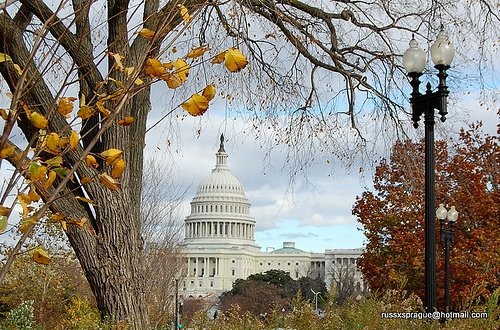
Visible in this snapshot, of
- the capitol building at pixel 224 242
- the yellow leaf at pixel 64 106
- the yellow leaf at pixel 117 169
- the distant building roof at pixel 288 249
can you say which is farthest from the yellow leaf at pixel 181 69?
the distant building roof at pixel 288 249

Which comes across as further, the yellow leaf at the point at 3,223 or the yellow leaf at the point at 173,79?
the yellow leaf at the point at 173,79

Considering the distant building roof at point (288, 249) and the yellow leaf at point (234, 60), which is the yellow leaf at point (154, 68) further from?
the distant building roof at point (288, 249)

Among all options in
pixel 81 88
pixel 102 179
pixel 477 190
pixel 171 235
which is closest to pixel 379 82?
pixel 81 88

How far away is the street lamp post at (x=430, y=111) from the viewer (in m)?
7.79

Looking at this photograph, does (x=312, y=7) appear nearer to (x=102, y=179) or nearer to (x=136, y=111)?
(x=136, y=111)

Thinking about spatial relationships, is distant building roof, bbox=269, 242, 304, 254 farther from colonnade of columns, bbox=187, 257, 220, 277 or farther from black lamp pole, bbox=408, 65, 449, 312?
black lamp pole, bbox=408, 65, 449, 312

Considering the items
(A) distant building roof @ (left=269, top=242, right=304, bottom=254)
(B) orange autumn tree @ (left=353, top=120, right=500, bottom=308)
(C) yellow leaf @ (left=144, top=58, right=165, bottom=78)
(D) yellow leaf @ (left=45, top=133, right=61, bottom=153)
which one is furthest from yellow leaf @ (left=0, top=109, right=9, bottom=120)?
(A) distant building roof @ (left=269, top=242, right=304, bottom=254)

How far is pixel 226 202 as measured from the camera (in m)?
108

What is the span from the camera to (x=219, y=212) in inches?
4254

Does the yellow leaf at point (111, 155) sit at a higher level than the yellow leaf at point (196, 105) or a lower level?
lower

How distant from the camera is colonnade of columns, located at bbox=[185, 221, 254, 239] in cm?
11019

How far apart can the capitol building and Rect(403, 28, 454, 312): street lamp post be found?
95.1 metres

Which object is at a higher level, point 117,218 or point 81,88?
point 81,88

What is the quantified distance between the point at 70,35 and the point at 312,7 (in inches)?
104
